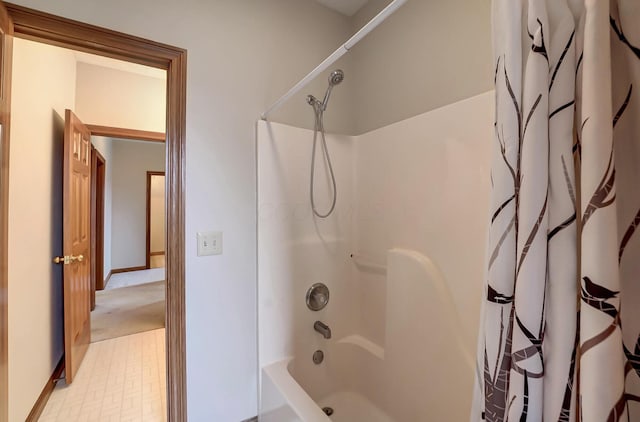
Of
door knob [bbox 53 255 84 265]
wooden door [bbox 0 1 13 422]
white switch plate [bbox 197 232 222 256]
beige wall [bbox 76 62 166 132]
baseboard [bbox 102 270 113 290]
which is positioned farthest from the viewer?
baseboard [bbox 102 270 113 290]

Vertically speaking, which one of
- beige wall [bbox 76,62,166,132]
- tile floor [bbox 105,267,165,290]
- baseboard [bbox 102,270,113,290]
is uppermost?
beige wall [bbox 76,62,166,132]

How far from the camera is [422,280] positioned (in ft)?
4.22

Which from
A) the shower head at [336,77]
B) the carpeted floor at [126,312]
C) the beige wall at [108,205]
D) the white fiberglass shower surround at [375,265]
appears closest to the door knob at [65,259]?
the carpeted floor at [126,312]

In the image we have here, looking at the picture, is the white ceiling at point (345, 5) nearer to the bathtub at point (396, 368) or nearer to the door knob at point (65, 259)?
the bathtub at point (396, 368)

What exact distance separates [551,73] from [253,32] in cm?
144

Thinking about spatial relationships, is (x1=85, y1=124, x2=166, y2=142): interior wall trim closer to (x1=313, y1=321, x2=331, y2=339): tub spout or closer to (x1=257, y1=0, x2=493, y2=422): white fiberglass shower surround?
(x1=257, y1=0, x2=493, y2=422): white fiberglass shower surround

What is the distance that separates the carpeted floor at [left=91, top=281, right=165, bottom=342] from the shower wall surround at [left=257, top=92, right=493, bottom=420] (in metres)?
2.31

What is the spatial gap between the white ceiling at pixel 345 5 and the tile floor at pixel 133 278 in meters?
4.87

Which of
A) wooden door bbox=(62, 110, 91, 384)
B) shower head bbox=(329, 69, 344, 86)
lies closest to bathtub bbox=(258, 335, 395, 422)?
shower head bbox=(329, 69, 344, 86)

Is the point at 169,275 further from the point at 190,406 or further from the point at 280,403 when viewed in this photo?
the point at 280,403

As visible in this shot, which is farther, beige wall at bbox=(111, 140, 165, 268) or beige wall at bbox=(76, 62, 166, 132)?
beige wall at bbox=(111, 140, 165, 268)

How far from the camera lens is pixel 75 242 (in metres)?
2.10

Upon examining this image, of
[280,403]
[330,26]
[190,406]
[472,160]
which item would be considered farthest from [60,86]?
[472,160]

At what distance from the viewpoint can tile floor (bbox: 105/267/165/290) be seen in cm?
435
